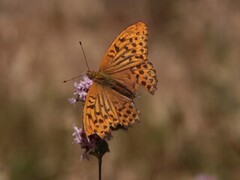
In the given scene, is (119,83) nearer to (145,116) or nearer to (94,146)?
(94,146)

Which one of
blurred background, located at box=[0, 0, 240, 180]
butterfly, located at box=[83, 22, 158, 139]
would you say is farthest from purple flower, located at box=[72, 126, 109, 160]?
blurred background, located at box=[0, 0, 240, 180]

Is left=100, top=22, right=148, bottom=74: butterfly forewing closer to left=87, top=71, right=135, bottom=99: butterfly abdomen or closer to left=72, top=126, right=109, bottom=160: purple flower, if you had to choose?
left=87, top=71, right=135, bottom=99: butterfly abdomen

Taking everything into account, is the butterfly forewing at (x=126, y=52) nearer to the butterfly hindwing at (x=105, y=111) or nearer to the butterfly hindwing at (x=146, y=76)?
the butterfly hindwing at (x=146, y=76)

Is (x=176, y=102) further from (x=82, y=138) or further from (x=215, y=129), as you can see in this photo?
(x=82, y=138)

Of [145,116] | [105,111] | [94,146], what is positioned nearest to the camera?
[105,111]

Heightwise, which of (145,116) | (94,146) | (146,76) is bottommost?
(94,146)

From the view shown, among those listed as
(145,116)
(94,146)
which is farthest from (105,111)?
(145,116)

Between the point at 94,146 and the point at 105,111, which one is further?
the point at 94,146
